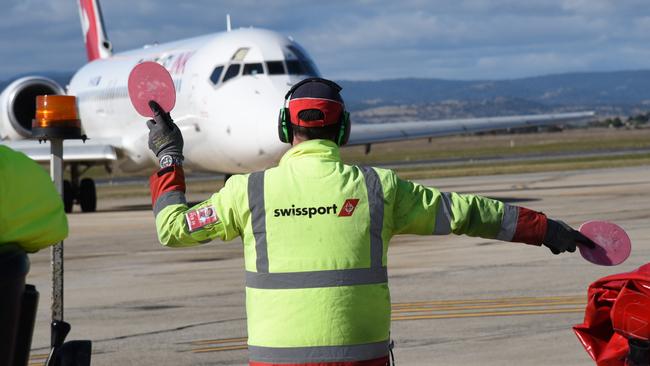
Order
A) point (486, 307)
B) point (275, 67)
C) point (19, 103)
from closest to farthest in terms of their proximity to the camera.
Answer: point (486, 307), point (275, 67), point (19, 103)

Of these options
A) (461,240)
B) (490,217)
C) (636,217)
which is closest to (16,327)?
(490,217)

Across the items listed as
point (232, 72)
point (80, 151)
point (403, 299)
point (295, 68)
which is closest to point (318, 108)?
point (403, 299)

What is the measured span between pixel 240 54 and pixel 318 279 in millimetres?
19378

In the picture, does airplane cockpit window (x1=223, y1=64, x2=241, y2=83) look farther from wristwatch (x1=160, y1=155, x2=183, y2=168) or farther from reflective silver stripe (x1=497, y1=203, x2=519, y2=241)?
reflective silver stripe (x1=497, y1=203, x2=519, y2=241)

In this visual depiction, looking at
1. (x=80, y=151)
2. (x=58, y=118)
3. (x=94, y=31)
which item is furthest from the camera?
(x=94, y=31)

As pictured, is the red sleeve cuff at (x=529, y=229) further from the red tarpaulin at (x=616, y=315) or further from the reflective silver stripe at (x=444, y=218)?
the red tarpaulin at (x=616, y=315)

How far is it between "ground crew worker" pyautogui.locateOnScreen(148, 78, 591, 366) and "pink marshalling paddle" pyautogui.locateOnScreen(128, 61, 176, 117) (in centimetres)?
48

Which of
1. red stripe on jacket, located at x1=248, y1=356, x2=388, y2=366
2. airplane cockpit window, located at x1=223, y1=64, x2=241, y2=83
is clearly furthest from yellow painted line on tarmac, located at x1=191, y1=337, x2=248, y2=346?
airplane cockpit window, located at x1=223, y1=64, x2=241, y2=83

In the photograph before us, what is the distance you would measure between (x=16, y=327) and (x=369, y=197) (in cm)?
160

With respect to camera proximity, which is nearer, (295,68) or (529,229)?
(529,229)

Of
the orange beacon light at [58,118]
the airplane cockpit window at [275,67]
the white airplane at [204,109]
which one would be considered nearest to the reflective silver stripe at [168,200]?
the orange beacon light at [58,118]

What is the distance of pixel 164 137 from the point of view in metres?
5.15

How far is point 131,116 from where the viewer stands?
93.8ft

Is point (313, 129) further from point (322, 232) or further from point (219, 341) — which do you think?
point (219, 341)
